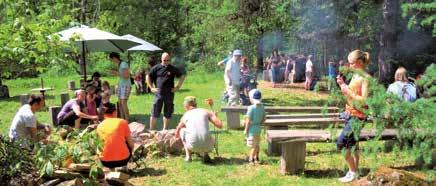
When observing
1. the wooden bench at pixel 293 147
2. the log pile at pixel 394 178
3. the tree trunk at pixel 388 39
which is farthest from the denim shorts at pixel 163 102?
the tree trunk at pixel 388 39

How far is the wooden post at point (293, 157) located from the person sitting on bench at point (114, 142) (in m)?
2.08

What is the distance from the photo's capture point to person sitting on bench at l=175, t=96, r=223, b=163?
7.81m

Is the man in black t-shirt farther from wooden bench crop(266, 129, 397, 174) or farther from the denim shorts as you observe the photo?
wooden bench crop(266, 129, 397, 174)

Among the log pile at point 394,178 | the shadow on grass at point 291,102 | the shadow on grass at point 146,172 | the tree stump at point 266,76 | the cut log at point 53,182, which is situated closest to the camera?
the cut log at point 53,182

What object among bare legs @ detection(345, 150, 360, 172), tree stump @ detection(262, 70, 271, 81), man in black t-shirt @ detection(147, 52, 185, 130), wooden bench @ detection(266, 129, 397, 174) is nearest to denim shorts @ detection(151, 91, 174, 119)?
man in black t-shirt @ detection(147, 52, 185, 130)

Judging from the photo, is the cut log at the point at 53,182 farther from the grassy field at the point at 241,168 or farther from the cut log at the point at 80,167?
the grassy field at the point at 241,168

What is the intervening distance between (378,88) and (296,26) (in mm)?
21610

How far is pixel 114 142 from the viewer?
6.85 metres

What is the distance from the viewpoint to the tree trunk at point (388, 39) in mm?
15938

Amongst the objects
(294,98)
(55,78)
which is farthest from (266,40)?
(55,78)

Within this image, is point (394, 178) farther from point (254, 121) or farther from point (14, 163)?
point (14, 163)

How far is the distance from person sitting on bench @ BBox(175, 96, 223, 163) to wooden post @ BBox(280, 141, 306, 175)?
1178 mm

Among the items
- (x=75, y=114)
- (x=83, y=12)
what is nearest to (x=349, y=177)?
(x=75, y=114)

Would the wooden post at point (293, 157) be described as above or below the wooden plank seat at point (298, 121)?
below
